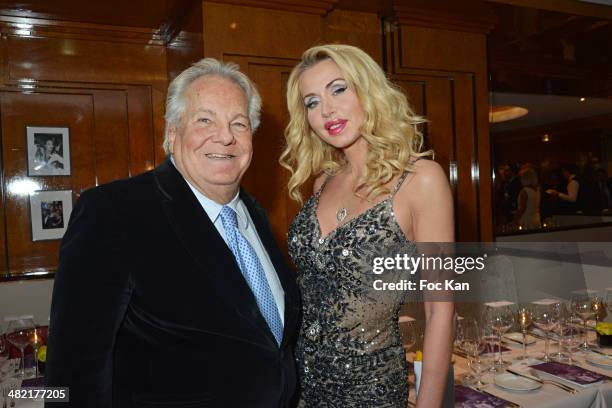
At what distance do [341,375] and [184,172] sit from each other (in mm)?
929

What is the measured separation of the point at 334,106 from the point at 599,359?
1666 mm

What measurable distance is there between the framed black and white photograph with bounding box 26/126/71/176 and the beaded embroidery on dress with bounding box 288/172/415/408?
9.45 ft

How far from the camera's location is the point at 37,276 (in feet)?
12.4

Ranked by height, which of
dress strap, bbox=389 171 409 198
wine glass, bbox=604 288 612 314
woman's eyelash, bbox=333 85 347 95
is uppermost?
woman's eyelash, bbox=333 85 347 95

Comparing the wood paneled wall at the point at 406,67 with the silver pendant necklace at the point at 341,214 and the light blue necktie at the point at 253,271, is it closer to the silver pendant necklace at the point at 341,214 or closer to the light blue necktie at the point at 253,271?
the silver pendant necklace at the point at 341,214

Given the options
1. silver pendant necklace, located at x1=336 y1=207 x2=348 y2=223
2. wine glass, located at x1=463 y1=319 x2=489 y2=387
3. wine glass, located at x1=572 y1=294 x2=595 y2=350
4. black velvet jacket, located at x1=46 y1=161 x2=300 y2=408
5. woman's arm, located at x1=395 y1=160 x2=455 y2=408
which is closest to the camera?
black velvet jacket, located at x1=46 y1=161 x2=300 y2=408

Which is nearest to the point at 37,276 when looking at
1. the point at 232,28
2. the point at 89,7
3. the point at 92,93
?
the point at 92,93

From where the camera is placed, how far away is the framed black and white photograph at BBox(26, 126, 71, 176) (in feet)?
12.5

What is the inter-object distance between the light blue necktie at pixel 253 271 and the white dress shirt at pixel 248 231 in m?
0.02

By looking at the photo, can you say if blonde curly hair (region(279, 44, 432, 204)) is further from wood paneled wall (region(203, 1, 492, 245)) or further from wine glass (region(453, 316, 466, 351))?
wood paneled wall (region(203, 1, 492, 245))

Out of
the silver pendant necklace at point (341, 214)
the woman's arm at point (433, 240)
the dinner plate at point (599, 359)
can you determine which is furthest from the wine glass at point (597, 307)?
the silver pendant necklace at point (341, 214)

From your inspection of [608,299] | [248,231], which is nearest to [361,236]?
[248,231]

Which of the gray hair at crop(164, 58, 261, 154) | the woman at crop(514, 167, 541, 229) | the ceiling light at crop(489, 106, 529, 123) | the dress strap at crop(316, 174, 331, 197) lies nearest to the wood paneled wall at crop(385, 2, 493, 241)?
the ceiling light at crop(489, 106, 529, 123)

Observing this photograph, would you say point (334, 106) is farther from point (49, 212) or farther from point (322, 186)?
point (49, 212)
